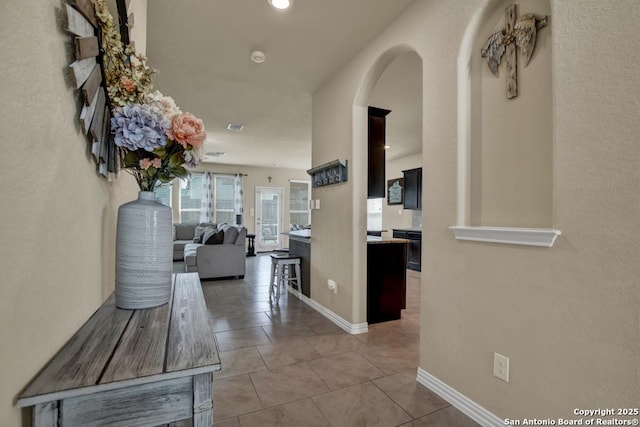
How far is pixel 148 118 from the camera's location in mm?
967

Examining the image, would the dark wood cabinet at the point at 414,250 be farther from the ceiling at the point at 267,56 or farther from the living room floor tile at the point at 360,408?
the living room floor tile at the point at 360,408

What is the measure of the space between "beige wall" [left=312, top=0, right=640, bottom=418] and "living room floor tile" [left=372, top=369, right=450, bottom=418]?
0.14 metres

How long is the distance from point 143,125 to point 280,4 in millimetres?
1702

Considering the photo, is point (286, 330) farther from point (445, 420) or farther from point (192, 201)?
point (192, 201)

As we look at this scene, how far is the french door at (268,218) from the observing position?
9.38 meters

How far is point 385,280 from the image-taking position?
320 centimetres

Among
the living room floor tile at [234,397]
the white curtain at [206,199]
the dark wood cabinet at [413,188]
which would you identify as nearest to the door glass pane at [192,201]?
the white curtain at [206,199]

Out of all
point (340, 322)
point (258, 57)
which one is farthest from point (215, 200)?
point (340, 322)

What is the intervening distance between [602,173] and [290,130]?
463 centimetres

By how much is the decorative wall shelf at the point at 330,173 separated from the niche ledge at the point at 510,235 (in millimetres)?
1421

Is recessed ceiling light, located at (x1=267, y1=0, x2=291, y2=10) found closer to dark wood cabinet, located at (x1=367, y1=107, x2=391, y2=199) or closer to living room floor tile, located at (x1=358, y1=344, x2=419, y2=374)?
dark wood cabinet, located at (x1=367, y1=107, x2=391, y2=199)

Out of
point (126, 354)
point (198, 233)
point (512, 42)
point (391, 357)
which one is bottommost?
point (391, 357)

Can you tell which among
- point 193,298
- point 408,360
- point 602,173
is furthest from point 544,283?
point 193,298

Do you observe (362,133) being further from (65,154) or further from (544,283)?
(65,154)
